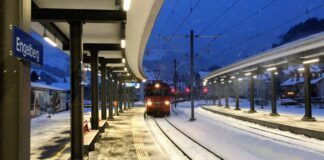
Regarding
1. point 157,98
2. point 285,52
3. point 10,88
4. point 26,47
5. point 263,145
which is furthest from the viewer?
point 157,98

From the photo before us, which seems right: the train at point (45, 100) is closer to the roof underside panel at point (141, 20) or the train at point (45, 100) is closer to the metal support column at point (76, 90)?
the roof underside panel at point (141, 20)

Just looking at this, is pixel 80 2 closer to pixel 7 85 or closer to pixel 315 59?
pixel 7 85

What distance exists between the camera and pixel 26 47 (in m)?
4.30

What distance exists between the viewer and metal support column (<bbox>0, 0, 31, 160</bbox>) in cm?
412

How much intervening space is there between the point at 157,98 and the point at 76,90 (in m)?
25.0

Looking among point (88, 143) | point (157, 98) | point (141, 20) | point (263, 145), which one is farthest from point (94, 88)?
point (157, 98)

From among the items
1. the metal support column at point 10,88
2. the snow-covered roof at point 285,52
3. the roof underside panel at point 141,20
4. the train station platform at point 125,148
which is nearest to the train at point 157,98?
the snow-covered roof at point 285,52

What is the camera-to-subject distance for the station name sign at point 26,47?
3.98 meters

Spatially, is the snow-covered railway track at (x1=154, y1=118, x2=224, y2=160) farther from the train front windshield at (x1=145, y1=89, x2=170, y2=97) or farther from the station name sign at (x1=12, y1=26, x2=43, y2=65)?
the train front windshield at (x1=145, y1=89, x2=170, y2=97)

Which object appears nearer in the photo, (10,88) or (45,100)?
(10,88)

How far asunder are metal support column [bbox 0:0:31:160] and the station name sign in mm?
79

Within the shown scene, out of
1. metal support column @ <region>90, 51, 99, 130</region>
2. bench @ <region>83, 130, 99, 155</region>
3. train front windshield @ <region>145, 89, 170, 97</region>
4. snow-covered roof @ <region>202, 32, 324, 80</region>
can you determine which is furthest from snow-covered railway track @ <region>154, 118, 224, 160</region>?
train front windshield @ <region>145, 89, 170, 97</region>

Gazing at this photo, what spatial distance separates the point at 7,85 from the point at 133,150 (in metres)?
10.1

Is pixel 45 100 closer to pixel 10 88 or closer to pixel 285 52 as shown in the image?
pixel 285 52
